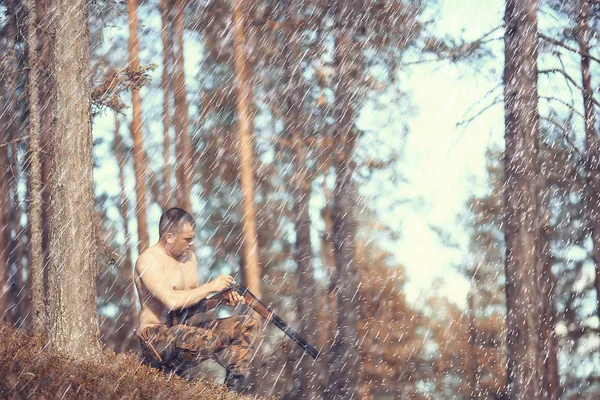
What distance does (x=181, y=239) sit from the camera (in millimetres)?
7672

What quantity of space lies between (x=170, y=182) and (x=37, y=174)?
24.8 feet

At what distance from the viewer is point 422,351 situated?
23.6 metres

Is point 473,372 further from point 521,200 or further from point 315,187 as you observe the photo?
point 521,200

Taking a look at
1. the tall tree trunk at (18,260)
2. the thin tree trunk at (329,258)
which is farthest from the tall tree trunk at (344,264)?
the tall tree trunk at (18,260)

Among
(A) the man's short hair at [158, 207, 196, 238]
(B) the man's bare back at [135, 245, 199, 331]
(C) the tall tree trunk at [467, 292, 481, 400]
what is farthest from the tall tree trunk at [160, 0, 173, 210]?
(A) the man's short hair at [158, 207, 196, 238]

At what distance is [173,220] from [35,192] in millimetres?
6346

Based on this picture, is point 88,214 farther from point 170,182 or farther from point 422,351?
A: point 422,351

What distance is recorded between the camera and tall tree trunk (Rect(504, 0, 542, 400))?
9.45m

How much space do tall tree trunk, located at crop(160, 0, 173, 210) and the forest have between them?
0.07 m

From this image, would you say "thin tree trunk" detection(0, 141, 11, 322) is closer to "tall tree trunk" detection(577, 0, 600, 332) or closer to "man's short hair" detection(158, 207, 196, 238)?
"man's short hair" detection(158, 207, 196, 238)

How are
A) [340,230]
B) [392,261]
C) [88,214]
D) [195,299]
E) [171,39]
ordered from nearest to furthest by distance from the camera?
[195,299], [88,214], [340,230], [171,39], [392,261]

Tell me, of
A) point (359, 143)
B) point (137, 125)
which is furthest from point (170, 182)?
point (359, 143)

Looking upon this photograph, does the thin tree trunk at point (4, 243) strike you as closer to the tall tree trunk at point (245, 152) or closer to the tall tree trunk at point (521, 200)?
the tall tree trunk at point (245, 152)

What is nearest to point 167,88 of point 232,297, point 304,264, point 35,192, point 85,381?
point 304,264
